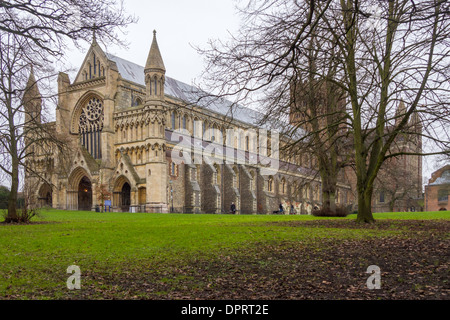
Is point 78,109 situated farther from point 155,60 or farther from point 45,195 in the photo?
point 155,60

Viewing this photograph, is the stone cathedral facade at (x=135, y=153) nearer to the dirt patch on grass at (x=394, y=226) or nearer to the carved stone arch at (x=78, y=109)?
the carved stone arch at (x=78, y=109)

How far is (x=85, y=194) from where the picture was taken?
4678 cm

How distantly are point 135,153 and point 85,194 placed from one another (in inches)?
359

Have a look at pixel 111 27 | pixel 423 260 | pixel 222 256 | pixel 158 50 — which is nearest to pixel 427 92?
pixel 423 260

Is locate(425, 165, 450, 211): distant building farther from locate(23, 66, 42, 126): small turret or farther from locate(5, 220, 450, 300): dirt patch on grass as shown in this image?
locate(5, 220, 450, 300): dirt patch on grass

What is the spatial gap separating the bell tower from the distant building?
4200cm

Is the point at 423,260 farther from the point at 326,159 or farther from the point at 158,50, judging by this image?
the point at 158,50

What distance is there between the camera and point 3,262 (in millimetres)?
8414

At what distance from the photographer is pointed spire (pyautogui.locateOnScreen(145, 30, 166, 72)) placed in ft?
132

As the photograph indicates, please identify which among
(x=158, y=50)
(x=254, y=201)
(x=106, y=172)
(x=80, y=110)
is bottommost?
(x=254, y=201)

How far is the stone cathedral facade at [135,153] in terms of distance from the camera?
40.5m

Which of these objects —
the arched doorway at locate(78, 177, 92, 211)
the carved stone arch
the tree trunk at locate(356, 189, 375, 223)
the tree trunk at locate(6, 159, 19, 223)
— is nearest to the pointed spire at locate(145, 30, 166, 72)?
the carved stone arch

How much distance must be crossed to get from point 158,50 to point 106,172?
13.2 metres

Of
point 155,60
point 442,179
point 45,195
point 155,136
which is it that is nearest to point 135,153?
point 155,136
